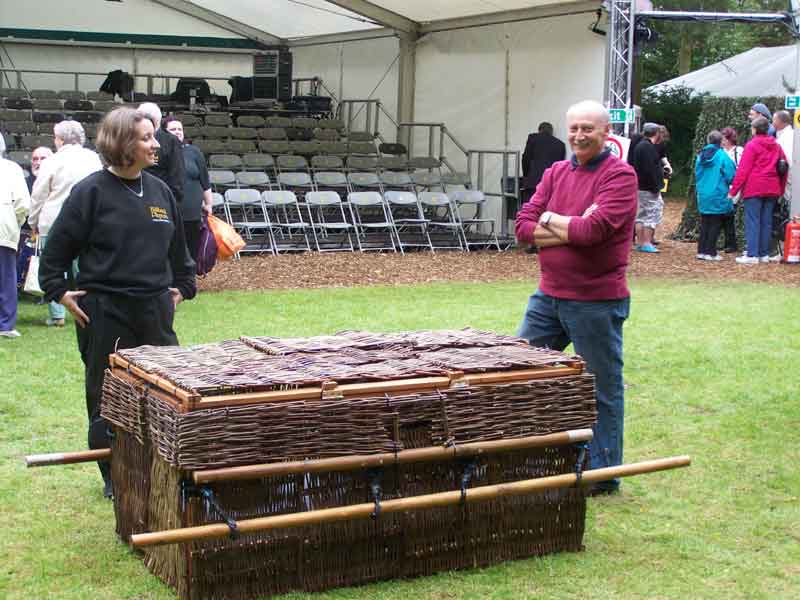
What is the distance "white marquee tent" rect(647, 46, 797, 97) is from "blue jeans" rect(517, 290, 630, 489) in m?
20.9

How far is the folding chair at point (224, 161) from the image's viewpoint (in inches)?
715

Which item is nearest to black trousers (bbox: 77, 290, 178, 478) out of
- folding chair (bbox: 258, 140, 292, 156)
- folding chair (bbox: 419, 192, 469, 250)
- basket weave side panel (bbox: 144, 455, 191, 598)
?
basket weave side panel (bbox: 144, 455, 191, 598)

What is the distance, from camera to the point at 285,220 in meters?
18.0

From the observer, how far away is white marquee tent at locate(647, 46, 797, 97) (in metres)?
26.2

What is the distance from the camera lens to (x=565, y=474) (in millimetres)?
4633

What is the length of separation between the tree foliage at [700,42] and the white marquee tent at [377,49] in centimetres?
1218

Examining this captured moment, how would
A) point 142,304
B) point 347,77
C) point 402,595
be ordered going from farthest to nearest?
point 347,77, point 142,304, point 402,595

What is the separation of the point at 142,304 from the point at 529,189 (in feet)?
42.4

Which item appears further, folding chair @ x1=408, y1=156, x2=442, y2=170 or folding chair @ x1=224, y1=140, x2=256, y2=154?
folding chair @ x1=408, y1=156, x2=442, y2=170

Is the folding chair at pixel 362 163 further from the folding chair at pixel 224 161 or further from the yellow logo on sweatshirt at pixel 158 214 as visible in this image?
the yellow logo on sweatshirt at pixel 158 214

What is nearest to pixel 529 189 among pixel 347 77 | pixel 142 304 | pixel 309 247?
pixel 309 247

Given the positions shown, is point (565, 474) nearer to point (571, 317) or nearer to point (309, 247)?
point (571, 317)

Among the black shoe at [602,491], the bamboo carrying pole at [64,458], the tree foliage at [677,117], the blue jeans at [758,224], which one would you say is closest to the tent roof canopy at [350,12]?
the blue jeans at [758,224]

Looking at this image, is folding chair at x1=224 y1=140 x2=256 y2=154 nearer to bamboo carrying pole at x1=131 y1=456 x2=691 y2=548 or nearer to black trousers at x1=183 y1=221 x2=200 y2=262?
black trousers at x1=183 y1=221 x2=200 y2=262
